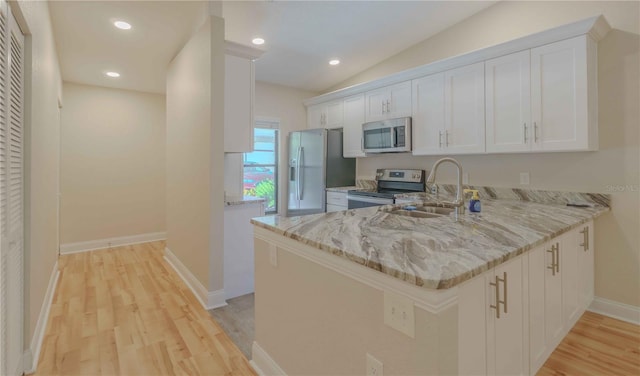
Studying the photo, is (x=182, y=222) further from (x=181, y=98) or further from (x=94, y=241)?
(x=94, y=241)

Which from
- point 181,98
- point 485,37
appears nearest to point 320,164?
point 181,98

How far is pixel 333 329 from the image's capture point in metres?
1.31

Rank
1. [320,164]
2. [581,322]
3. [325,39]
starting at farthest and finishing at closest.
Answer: [320,164] < [325,39] < [581,322]

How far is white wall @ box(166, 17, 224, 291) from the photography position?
2719 mm

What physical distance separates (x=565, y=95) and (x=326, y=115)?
3.10 meters

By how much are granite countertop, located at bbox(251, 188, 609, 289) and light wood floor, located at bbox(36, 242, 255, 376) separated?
3.32ft

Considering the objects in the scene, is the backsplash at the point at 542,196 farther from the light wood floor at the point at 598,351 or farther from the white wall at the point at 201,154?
the white wall at the point at 201,154

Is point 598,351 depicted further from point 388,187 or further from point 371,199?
point 388,187

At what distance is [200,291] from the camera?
9.50ft

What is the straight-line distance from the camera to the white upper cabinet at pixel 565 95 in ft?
8.00

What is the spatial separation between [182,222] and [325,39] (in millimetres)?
2715

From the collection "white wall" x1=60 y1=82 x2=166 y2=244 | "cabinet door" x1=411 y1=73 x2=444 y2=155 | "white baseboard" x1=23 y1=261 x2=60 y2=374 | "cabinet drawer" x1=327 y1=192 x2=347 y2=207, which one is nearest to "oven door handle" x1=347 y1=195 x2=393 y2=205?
"cabinet drawer" x1=327 y1=192 x2=347 y2=207

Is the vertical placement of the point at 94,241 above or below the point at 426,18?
below

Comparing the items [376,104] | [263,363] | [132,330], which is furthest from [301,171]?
[263,363]
